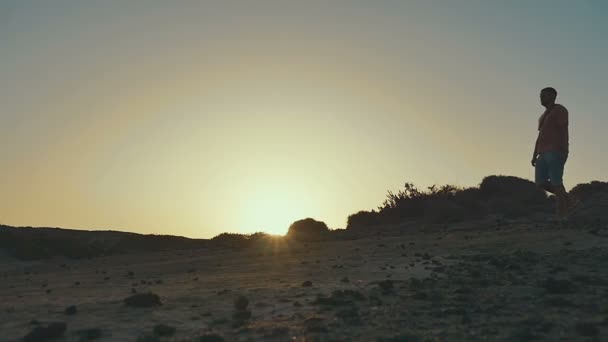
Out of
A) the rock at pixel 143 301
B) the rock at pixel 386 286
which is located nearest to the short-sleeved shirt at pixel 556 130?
the rock at pixel 386 286

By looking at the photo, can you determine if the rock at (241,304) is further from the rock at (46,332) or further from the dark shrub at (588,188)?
the dark shrub at (588,188)

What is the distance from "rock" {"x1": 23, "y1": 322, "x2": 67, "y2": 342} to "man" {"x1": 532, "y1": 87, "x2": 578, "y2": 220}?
13.2 meters

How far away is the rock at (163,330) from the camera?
7.75m

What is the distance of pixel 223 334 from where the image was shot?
7.72 m

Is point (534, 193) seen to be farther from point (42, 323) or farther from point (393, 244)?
point (42, 323)

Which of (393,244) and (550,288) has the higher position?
(393,244)

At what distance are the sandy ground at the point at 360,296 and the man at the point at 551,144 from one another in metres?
1.59

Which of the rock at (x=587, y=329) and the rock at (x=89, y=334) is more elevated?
the rock at (x=89, y=334)

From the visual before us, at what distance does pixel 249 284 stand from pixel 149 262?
917 centimetres

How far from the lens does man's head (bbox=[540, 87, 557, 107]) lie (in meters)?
17.3

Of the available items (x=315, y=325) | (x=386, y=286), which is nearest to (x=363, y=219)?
(x=386, y=286)

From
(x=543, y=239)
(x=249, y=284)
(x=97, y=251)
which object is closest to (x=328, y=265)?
(x=249, y=284)

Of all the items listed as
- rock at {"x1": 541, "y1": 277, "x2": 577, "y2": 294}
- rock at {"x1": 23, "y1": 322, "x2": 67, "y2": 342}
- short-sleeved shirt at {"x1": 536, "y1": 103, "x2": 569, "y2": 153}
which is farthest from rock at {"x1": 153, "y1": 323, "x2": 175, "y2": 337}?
short-sleeved shirt at {"x1": 536, "y1": 103, "x2": 569, "y2": 153}

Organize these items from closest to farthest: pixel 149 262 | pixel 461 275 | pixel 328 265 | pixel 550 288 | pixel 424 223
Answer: pixel 550 288, pixel 461 275, pixel 328 265, pixel 149 262, pixel 424 223
